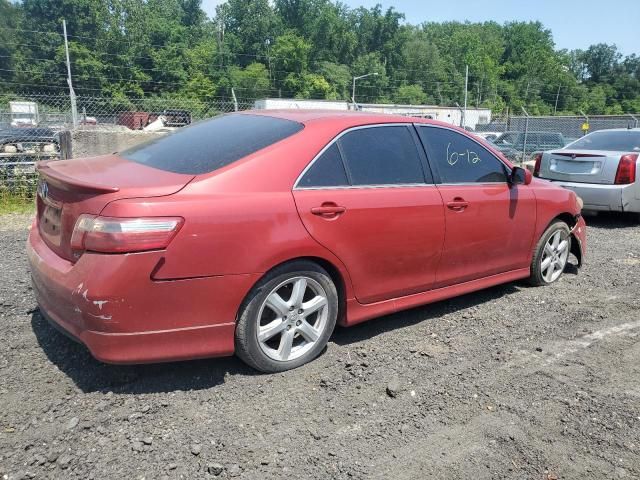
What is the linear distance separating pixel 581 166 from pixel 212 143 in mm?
6628

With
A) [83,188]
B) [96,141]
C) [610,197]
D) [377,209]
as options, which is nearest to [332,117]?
[377,209]

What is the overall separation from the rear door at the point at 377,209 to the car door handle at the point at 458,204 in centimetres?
12

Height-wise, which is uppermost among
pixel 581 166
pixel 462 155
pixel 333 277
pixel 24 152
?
pixel 462 155

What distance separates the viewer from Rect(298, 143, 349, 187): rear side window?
3369 millimetres

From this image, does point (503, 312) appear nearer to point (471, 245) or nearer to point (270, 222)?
point (471, 245)

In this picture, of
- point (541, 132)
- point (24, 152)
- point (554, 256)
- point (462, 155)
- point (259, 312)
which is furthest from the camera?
point (541, 132)

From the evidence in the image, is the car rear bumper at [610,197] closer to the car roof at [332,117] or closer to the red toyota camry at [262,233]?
the red toyota camry at [262,233]

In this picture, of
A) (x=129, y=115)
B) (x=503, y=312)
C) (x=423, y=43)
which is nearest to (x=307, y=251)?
(x=503, y=312)

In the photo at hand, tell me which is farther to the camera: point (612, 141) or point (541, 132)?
point (541, 132)

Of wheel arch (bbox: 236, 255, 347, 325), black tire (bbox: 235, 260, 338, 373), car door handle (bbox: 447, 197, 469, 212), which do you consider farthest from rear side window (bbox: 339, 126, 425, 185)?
black tire (bbox: 235, 260, 338, 373)

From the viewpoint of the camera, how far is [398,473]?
2.52m

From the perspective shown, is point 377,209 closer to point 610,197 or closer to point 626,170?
point 610,197

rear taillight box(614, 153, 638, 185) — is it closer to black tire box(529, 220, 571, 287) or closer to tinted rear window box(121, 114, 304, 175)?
black tire box(529, 220, 571, 287)

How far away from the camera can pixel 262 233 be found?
3.06 metres
